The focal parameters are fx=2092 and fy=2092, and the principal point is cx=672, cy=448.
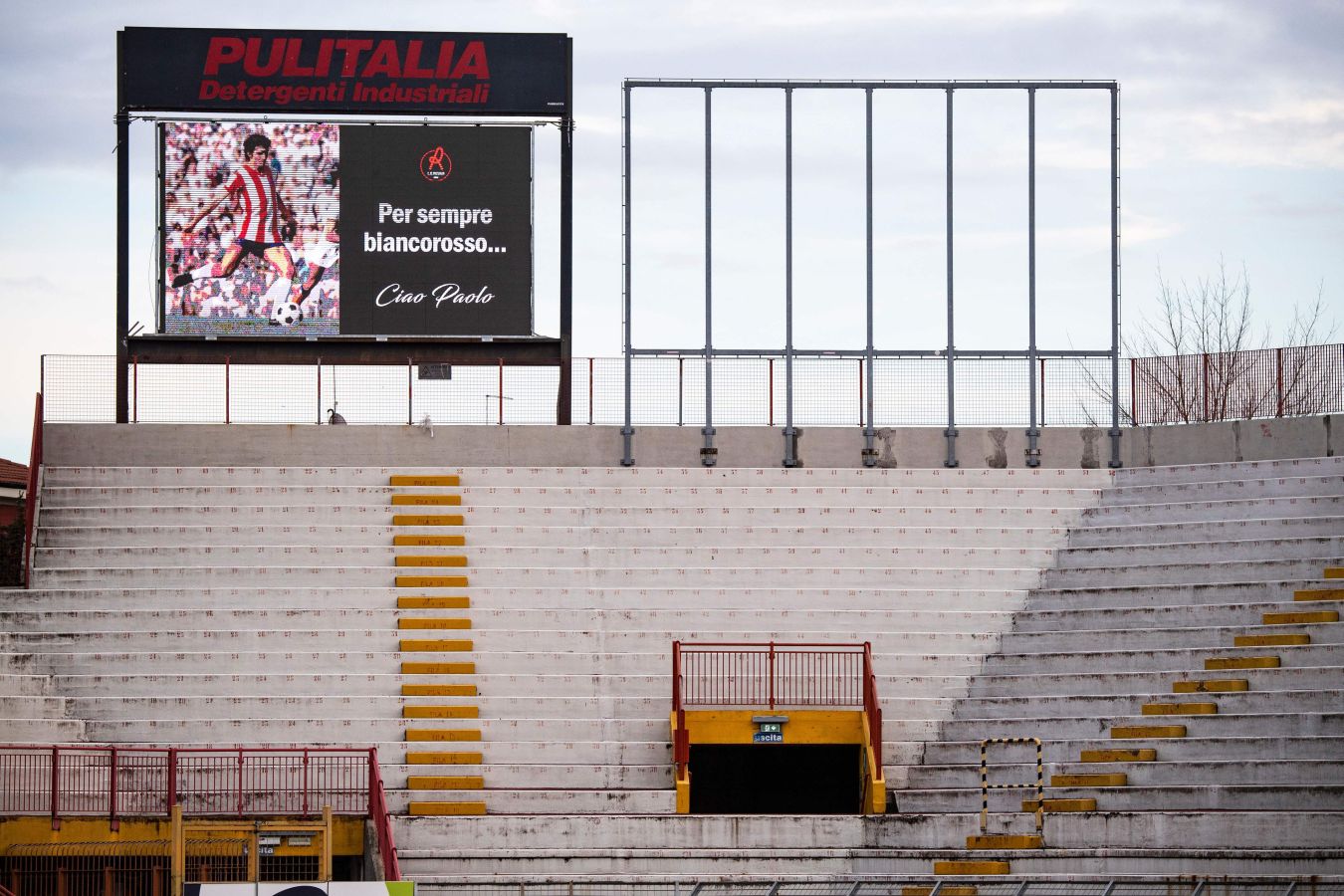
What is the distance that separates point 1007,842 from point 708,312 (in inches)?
479

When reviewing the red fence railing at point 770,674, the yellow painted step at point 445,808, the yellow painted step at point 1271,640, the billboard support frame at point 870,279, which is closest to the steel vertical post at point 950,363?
the billboard support frame at point 870,279

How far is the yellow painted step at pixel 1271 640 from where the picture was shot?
26453mm

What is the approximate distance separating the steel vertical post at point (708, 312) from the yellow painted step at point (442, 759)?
8.44 metres

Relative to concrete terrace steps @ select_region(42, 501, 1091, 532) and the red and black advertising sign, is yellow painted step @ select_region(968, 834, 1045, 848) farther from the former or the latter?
the red and black advertising sign

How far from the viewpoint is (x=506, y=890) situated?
2158 cm

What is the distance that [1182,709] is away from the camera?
25.6 metres

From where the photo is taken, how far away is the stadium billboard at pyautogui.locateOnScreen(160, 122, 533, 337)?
32906mm

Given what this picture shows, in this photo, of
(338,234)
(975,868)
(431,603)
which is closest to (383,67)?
(338,234)

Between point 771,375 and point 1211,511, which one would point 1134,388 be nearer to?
point 1211,511

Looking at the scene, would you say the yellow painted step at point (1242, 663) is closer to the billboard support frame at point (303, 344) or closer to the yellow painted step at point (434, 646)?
the yellow painted step at point (434, 646)

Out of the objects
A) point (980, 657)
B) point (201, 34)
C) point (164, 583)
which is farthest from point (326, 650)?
point (201, 34)

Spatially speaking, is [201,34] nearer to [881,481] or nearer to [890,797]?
[881,481]

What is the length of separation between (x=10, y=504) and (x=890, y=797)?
99.9ft

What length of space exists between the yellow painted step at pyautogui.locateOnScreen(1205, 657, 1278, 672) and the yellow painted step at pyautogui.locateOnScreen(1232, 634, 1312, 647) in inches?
12.8
